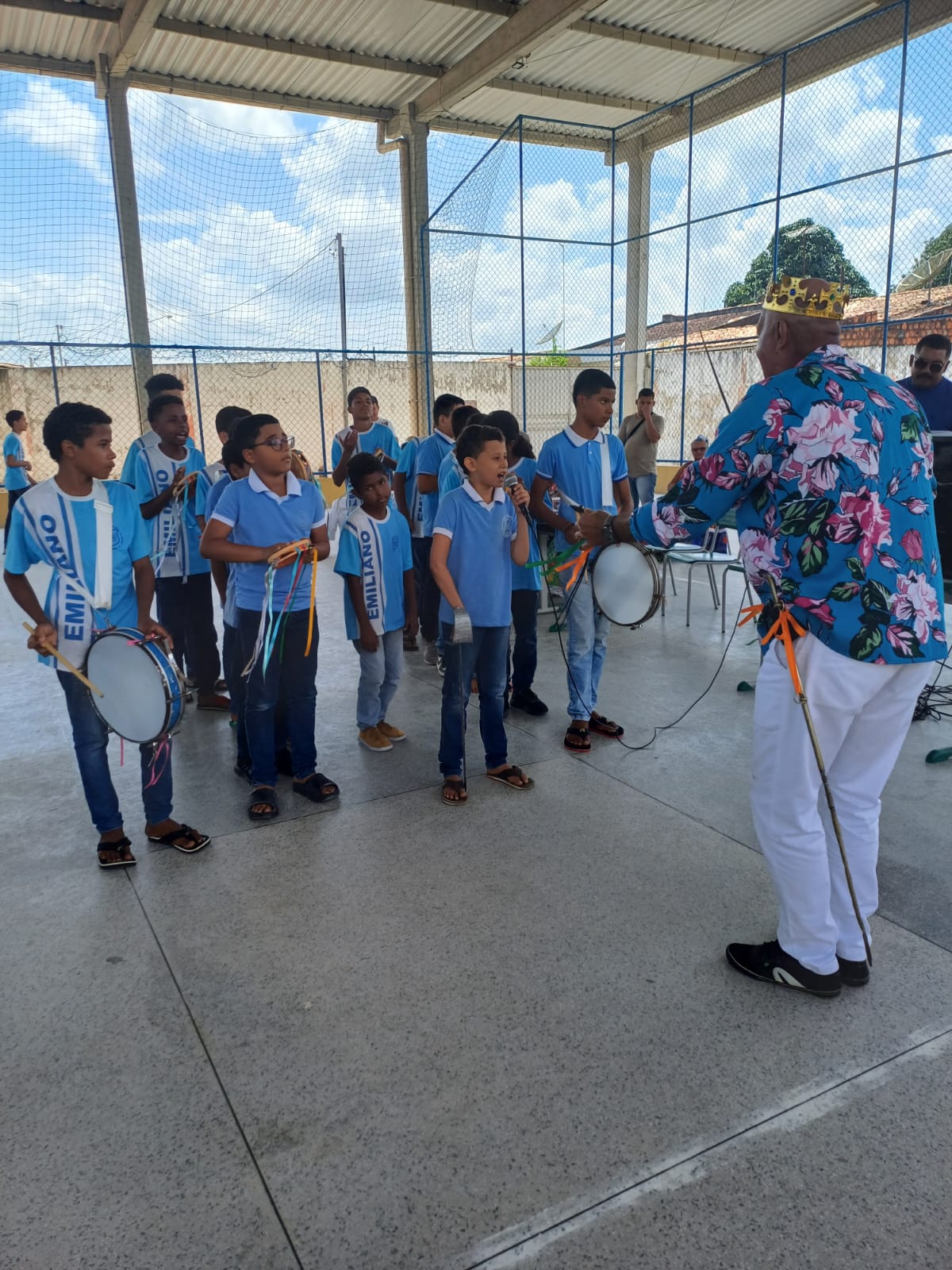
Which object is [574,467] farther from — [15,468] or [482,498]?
[15,468]

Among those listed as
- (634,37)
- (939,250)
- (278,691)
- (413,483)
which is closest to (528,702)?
(278,691)

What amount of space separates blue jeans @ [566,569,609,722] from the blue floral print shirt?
76.3 inches

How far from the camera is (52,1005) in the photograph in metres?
2.60

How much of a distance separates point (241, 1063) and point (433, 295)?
38.9ft

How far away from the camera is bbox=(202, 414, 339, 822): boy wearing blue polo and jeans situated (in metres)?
3.68

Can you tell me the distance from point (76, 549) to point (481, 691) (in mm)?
1817

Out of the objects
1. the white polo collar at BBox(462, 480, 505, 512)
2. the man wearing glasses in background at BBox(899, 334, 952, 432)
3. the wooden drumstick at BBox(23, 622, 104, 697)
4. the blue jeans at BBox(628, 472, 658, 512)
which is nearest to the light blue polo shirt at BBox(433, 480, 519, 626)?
the white polo collar at BBox(462, 480, 505, 512)

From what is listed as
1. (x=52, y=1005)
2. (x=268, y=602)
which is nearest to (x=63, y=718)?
(x=268, y=602)

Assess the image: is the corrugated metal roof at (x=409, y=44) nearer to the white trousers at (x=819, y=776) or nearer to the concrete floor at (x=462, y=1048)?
the concrete floor at (x=462, y=1048)

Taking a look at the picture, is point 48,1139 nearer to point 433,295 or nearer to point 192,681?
point 192,681

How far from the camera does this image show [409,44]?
12211mm

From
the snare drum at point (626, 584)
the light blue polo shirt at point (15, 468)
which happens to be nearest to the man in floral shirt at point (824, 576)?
the snare drum at point (626, 584)

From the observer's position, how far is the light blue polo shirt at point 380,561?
4.31 meters

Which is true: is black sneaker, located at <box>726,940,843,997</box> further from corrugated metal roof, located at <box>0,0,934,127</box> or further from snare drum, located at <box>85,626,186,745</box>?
corrugated metal roof, located at <box>0,0,934,127</box>
